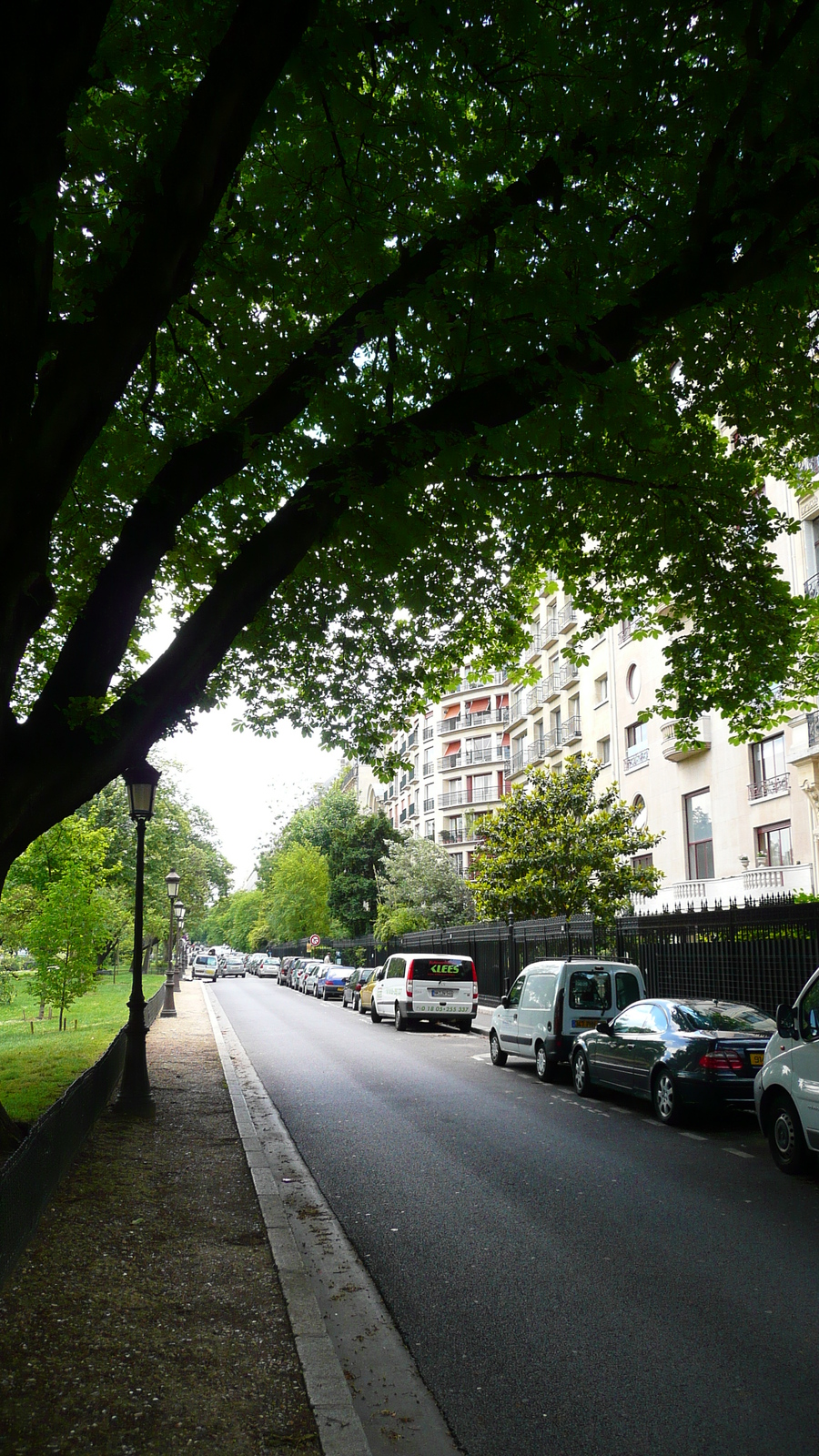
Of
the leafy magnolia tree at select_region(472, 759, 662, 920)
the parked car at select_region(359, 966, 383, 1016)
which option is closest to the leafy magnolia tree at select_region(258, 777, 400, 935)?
the parked car at select_region(359, 966, 383, 1016)

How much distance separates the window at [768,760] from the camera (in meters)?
25.2

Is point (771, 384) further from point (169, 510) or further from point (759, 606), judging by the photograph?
A: point (169, 510)

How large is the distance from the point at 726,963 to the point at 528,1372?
45.6 ft

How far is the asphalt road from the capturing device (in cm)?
411

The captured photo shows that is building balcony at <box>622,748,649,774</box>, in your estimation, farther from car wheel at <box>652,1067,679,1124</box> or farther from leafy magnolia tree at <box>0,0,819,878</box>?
leafy magnolia tree at <box>0,0,819,878</box>

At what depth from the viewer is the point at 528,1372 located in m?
4.50

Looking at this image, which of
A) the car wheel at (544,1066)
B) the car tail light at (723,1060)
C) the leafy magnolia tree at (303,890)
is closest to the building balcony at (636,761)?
the car wheel at (544,1066)

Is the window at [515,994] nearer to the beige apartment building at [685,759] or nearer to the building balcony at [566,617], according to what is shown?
the beige apartment building at [685,759]

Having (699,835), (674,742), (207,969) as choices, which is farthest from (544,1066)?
(207,969)

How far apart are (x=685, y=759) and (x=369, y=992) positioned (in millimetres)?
11879

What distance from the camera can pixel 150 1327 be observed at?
4777mm

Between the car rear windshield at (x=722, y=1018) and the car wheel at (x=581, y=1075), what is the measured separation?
2464mm

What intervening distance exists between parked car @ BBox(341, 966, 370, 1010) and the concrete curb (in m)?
27.1

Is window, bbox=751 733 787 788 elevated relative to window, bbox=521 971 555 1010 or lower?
elevated
